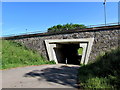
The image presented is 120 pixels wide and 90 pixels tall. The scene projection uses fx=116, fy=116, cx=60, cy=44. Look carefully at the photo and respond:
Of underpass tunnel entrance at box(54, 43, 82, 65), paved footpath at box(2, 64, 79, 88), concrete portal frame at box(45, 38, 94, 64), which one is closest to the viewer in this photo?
paved footpath at box(2, 64, 79, 88)

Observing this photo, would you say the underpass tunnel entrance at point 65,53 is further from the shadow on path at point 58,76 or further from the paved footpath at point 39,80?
the paved footpath at point 39,80

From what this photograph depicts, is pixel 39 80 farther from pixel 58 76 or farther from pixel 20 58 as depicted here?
pixel 20 58

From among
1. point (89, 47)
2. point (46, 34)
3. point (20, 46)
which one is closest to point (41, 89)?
point (89, 47)

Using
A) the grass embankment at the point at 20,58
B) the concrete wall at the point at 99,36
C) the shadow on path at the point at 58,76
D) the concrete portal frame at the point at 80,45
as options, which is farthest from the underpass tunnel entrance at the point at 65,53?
the shadow on path at the point at 58,76

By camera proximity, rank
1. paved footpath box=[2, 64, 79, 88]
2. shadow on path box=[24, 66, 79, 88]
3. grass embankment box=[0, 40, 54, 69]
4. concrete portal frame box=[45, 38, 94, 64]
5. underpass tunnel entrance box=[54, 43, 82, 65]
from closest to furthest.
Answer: paved footpath box=[2, 64, 79, 88] < shadow on path box=[24, 66, 79, 88] < grass embankment box=[0, 40, 54, 69] < concrete portal frame box=[45, 38, 94, 64] < underpass tunnel entrance box=[54, 43, 82, 65]

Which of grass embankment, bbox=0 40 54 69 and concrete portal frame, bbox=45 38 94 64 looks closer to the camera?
grass embankment, bbox=0 40 54 69

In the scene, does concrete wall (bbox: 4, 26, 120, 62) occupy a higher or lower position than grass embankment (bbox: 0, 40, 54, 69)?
higher

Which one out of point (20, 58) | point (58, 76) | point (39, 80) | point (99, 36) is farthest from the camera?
point (20, 58)

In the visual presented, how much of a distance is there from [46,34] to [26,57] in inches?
192

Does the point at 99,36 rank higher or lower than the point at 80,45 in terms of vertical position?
higher

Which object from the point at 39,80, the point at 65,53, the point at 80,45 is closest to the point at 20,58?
the point at 80,45

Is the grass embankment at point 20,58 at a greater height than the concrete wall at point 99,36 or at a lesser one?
lesser

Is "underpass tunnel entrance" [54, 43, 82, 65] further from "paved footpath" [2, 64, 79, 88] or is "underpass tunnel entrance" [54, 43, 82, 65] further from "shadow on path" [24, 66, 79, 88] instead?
"paved footpath" [2, 64, 79, 88]

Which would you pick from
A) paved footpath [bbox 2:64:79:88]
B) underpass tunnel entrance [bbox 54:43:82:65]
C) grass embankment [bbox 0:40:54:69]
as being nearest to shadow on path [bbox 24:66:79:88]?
paved footpath [bbox 2:64:79:88]
